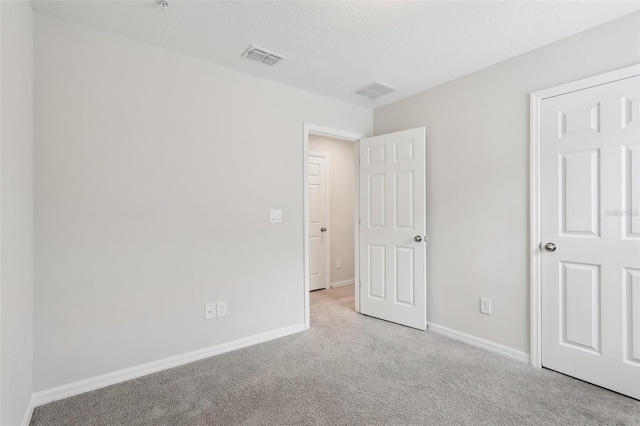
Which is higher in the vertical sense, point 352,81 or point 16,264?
point 352,81

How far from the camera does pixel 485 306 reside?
2670mm

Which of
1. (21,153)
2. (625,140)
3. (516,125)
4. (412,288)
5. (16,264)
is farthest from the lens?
(412,288)

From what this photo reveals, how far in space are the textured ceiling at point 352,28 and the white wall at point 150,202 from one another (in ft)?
0.71

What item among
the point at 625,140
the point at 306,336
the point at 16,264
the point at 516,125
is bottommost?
the point at 306,336

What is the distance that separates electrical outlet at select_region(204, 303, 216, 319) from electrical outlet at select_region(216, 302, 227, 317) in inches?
1.3

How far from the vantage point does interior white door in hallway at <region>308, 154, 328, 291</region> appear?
463 cm

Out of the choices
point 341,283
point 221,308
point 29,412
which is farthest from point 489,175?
point 29,412

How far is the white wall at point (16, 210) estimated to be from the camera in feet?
4.47

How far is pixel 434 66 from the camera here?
8.64ft

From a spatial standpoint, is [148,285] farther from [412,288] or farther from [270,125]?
[412,288]

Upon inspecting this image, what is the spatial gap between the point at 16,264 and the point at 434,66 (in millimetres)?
3137

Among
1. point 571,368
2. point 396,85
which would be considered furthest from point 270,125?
point 571,368

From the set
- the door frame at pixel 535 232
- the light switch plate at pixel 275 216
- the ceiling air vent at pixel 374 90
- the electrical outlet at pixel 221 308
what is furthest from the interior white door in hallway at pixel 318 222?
the door frame at pixel 535 232

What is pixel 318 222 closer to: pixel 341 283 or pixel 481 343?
pixel 341 283
